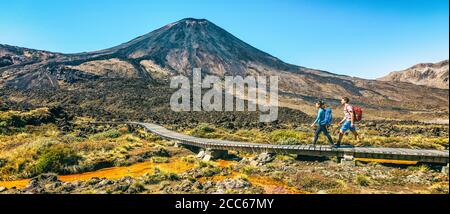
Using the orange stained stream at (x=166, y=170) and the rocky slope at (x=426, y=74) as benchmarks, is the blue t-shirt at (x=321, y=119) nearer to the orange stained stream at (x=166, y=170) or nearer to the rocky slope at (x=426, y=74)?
the orange stained stream at (x=166, y=170)

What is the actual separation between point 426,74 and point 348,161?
484 feet

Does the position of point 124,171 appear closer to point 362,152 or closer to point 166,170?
point 166,170

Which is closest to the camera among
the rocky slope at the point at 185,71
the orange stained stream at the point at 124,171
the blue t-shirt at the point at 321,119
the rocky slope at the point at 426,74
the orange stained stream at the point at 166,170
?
the orange stained stream at the point at 166,170

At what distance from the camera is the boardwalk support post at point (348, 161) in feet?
41.0

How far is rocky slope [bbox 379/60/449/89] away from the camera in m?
127

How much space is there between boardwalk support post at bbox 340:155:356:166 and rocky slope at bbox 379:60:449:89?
421 ft

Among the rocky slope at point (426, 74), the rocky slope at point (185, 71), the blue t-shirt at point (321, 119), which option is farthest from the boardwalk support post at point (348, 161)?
the rocky slope at point (426, 74)

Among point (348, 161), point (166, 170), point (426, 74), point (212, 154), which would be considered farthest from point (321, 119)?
point (426, 74)

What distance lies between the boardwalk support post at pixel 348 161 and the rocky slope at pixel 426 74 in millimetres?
128333

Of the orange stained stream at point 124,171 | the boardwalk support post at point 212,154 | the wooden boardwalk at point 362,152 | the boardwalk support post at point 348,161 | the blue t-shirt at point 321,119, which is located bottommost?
the orange stained stream at point 124,171

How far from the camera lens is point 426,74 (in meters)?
139

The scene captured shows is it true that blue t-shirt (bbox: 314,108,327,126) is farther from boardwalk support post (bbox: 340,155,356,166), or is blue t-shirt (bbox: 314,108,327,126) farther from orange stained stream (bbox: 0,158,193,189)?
orange stained stream (bbox: 0,158,193,189)

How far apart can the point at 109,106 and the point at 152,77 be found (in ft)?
96.5
